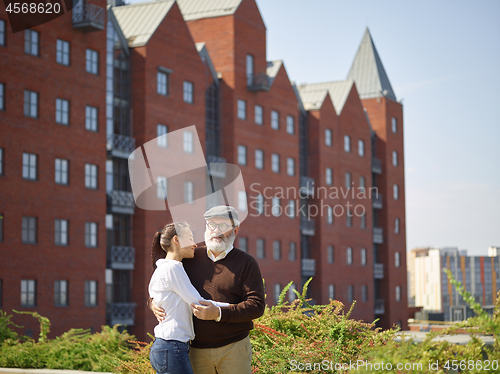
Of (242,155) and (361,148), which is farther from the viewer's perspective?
(361,148)

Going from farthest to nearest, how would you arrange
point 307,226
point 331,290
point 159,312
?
point 331,290 < point 307,226 < point 159,312

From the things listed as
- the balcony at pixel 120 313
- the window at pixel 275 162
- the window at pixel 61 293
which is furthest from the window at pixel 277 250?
the window at pixel 61 293

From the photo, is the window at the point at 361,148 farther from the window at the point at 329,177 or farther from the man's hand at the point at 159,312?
the man's hand at the point at 159,312

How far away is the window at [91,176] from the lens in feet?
112

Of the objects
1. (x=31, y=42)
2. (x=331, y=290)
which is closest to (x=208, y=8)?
(x=31, y=42)

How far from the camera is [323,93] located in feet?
181

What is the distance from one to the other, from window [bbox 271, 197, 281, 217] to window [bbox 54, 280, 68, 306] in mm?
18592

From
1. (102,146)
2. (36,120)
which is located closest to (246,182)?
(102,146)

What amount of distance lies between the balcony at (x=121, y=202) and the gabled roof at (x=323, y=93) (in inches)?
852

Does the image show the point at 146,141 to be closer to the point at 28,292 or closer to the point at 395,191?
the point at 28,292

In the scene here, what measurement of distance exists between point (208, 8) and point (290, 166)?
12.5 metres

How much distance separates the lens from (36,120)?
32.0 meters

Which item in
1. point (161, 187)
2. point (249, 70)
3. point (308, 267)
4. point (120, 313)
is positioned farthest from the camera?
point (308, 267)

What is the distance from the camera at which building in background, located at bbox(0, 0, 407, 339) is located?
3170 cm
